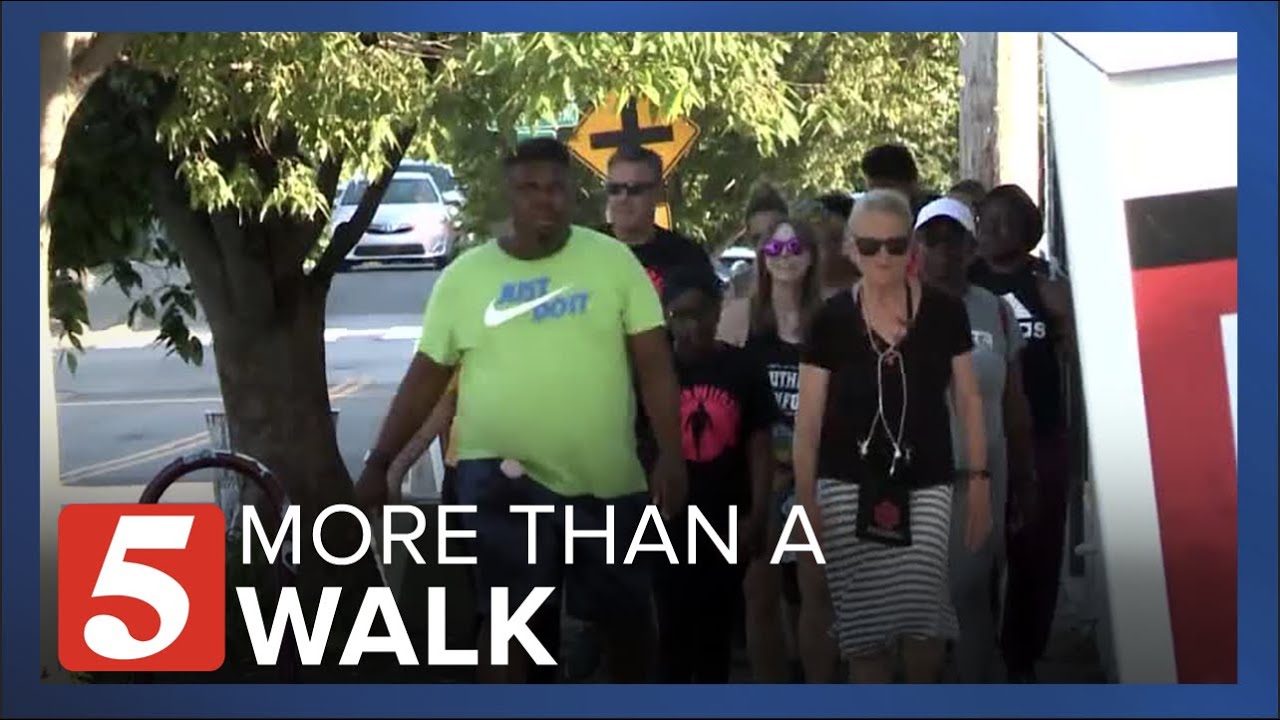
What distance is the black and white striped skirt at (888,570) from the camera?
18.9 ft

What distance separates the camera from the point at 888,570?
5770mm

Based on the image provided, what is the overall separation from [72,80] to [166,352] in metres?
0.79

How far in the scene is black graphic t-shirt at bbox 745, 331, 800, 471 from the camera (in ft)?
18.8

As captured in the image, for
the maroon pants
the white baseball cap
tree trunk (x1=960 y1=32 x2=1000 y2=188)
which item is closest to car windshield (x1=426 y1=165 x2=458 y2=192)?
the white baseball cap

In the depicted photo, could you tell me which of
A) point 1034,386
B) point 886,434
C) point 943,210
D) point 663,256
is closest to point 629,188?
point 663,256

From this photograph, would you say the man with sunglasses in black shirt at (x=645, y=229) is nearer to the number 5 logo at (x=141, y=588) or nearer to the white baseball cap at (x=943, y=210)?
the white baseball cap at (x=943, y=210)

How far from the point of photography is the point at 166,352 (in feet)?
18.9

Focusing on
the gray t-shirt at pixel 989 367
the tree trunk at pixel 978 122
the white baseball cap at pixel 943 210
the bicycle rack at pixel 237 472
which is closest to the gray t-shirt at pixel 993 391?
the gray t-shirt at pixel 989 367

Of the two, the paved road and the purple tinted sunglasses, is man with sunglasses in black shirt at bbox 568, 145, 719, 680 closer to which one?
the purple tinted sunglasses

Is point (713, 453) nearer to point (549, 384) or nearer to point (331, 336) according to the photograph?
point (549, 384)

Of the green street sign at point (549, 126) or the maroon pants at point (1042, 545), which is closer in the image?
the green street sign at point (549, 126)

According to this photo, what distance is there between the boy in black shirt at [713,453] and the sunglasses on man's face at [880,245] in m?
0.41

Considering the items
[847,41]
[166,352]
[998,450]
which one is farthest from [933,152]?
[166,352]

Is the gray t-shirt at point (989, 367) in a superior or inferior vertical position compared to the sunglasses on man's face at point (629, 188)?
inferior
